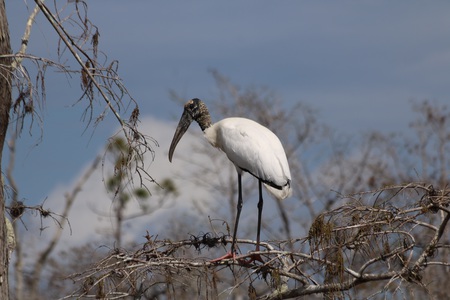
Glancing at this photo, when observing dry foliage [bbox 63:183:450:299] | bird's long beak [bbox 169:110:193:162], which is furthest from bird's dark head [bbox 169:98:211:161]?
dry foliage [bbox 63:183:450:299]

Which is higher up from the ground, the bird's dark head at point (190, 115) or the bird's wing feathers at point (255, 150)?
the bird's dark head at point (190, 115)

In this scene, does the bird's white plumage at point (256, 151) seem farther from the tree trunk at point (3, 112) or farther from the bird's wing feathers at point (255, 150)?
the tree trunk at point (3, 112)

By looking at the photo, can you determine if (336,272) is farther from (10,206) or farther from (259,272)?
(10,206)

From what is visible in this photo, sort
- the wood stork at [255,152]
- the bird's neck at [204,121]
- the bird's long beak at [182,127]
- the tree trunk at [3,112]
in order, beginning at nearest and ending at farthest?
the tree trunk at [3,112], the wood stork at [255,152], the bird's neck at [204,121], the bird's long beak at [182,127]

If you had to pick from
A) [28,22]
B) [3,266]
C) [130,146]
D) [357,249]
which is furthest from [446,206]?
[28,22]

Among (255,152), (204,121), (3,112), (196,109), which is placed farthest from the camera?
(196,109)

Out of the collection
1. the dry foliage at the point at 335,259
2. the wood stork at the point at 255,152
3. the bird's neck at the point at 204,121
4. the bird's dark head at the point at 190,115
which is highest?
the bird's dark head at the point at 190,115

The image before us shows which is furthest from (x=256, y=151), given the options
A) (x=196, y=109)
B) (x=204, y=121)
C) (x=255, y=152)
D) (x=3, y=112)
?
(x=3, y=112)

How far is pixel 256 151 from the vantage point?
8.62 meters

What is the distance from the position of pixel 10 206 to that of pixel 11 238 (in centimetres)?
26

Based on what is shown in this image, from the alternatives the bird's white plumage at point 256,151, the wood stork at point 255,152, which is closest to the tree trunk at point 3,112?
the wood stork at point 255,152

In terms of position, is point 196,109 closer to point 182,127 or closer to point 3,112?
point 182,127

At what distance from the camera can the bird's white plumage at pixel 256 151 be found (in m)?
8.40

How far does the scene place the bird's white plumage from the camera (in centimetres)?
840
